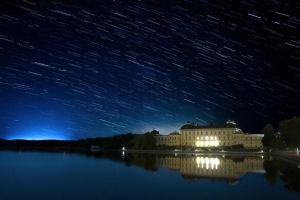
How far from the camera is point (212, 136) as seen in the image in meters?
132

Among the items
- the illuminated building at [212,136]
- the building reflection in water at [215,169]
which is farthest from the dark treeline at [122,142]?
the building reflection in water at [215,169]

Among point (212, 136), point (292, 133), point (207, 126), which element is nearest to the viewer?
point (292, 133)

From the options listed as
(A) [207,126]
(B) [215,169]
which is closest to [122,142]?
(A) [207,126]

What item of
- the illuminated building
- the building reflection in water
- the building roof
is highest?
the building roof

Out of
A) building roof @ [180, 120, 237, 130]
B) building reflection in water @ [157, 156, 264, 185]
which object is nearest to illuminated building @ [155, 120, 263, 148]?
building roof @ [180, 120, 237, 130]

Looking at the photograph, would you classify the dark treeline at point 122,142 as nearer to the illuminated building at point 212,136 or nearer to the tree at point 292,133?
the illuminated building at point 212,136

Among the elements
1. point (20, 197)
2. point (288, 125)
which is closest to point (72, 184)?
point (20, 197)

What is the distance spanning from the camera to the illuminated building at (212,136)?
408ft

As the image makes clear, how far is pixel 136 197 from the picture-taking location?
54.0 ft

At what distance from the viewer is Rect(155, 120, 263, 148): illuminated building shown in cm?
12425

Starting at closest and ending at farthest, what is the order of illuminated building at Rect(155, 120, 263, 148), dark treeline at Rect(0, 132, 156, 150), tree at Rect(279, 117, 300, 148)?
tree at Rect(279, 117, 300, 148)
dark treeline at Rect(0, 132, 156, 150)
illuminated building at Rect(155, 120, 263, 148)


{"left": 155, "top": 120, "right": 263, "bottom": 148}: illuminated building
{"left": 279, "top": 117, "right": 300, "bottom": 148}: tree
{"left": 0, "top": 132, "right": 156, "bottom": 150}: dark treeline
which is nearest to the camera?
{"left": 279, "top": 117, "right": 300, "bottom": 148}: tree

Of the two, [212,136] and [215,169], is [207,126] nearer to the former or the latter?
[212,136]

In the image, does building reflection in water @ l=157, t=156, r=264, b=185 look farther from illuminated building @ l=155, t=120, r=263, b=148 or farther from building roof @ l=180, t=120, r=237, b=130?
building roof @ l=180, t=120, r=237, b=130
